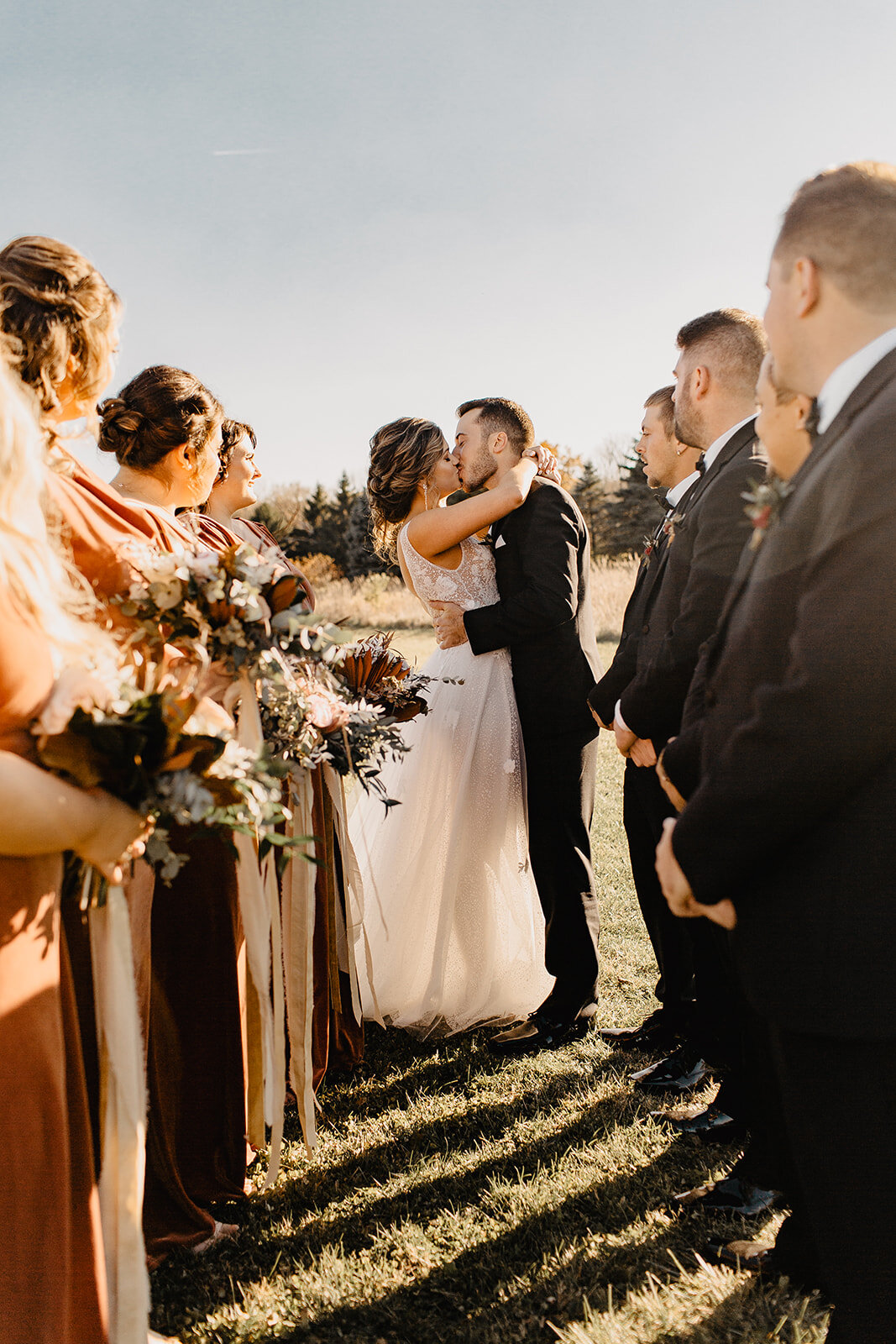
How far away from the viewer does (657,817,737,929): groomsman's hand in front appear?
1.87 meters

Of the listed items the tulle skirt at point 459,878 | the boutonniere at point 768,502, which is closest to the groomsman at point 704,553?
the boutonniere at point 768,502

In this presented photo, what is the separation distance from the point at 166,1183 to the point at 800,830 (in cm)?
249

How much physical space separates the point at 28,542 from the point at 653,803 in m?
2.79

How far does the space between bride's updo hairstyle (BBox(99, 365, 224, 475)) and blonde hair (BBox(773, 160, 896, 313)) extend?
2.21 m

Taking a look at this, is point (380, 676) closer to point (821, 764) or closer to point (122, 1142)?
point (122, 1142)

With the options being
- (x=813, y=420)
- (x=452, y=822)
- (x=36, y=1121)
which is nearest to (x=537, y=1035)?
(x=452, y=822)

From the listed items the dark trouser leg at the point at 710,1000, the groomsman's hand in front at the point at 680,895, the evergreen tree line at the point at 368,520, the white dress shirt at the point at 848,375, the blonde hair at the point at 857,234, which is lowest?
the dark trouser leg at the point at 710,1000

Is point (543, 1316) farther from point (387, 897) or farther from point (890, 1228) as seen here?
point (387, 897)

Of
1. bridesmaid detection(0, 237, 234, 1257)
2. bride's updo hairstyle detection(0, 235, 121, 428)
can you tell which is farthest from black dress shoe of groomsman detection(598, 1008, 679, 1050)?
bride's updo hairstyle detection(0, 235, 121, 428)

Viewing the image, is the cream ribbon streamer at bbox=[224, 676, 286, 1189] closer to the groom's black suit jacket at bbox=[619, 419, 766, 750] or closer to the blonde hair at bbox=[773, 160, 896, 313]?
the groom's black suit jacket at bbox=[619, 419, 766, 750]

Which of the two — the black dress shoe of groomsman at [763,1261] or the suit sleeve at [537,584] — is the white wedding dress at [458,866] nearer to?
the suit sleeve at [537,584]

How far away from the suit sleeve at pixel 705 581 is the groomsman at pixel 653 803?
450 millimetres

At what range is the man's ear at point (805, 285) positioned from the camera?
1.78m

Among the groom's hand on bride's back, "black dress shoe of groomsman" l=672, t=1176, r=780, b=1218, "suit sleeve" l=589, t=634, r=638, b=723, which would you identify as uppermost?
the groom's hand on bride's back
